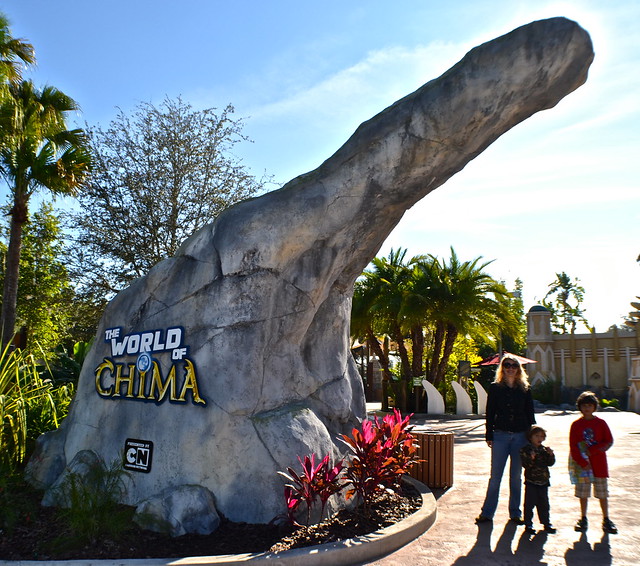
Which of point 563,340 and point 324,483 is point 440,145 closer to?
point 324,483

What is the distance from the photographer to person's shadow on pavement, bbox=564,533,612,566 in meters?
5.41

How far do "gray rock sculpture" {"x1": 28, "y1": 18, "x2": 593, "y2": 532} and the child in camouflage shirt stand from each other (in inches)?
84.4

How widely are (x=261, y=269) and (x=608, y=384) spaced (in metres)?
35.4

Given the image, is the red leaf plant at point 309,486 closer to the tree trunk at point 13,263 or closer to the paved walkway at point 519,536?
the paved walkway at point 519,536

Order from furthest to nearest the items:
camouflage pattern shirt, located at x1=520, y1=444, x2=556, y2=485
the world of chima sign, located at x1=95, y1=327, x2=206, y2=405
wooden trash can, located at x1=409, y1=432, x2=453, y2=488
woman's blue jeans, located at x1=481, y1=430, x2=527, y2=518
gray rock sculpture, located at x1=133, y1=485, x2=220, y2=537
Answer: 1. wooden trash can, located at x1=409, y1=432, x2=453, y2=488
2. the world of chima sign, located at x1=95, y1=327, x2=206, y2=405
3. woman's blue jeans, located at x1=481, y1=430, x2=527, y2=518
4. camouflage pattern shirt, located at x1=520, y1=444, x2=556, y2=485
5. gray rock sculpture, located at x1=133, y1=485, x2=220, y2=537

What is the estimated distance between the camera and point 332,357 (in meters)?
7.97

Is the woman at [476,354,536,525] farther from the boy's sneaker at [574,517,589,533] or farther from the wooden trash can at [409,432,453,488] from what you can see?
the wooden trash can at [409,432,453,488]

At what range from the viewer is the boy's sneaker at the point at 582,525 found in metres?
6.34

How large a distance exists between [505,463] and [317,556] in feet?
8.02

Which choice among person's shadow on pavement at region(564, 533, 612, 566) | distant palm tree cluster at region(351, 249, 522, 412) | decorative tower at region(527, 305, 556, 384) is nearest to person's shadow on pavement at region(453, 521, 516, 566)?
person's shadow on pavement at region(564, 533, 612, 566)

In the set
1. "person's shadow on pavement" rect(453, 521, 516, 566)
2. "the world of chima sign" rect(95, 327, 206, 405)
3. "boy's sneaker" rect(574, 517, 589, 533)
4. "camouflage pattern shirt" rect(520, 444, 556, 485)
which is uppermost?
"the world of chima sign" rect(95, 327, 206, 405)

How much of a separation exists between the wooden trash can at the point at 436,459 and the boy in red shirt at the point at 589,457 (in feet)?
7.50

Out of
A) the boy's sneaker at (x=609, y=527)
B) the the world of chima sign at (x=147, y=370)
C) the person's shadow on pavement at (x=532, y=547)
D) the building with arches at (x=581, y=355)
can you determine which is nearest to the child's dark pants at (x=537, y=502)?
the person's shadow on pavement at (x=532, y=547)

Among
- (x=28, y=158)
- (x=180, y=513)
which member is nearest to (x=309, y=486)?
(x=180, y=513)
